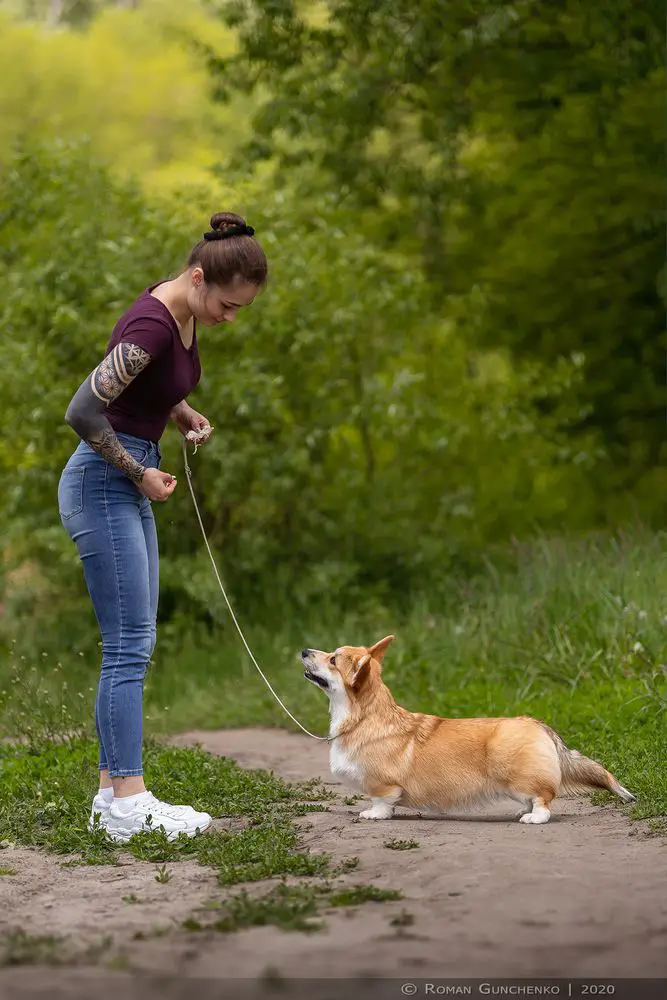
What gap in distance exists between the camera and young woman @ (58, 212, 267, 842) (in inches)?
202

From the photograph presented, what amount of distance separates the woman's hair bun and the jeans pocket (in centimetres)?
112

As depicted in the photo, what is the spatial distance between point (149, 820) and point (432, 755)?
123cm

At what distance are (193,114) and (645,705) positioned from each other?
71.4 feet

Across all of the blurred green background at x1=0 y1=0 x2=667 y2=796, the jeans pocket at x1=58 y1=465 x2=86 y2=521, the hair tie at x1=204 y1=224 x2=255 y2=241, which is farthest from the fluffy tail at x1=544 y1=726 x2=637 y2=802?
the blurred green background at x1=0 y1=0 x2=667 y2=796

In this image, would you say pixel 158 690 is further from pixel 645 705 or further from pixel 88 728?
pixel 645 705

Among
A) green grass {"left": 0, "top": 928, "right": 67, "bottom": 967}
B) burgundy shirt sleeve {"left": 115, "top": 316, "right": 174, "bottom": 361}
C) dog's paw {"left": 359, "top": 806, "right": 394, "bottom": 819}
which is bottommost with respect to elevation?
green grass {"left": 0, "top": 928, "right": 67, "bottom": 967}

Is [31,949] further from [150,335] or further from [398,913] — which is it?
[150,335]

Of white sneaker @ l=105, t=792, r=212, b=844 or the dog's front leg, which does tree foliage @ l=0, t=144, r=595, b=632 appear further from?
white sneaker @ l=105, t=792, r=212, b=844

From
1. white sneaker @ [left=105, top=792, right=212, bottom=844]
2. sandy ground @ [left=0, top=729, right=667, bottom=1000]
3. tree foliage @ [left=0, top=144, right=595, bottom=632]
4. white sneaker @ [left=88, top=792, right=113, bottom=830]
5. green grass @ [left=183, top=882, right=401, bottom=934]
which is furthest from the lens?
tree foliage @ [left=0, top=144, right=595, bottom=632]

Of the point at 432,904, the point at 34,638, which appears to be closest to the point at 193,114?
the point at 34,638

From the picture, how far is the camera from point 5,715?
8.17m

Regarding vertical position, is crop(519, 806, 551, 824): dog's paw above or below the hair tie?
below

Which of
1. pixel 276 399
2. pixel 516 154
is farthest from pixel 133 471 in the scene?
pixel 516 154

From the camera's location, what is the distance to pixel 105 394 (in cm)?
509
